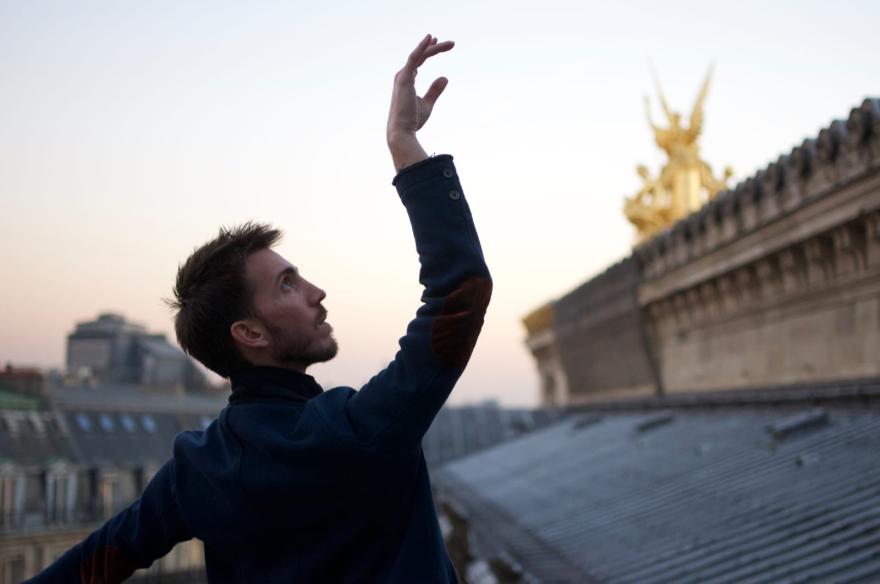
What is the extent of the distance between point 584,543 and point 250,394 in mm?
6511

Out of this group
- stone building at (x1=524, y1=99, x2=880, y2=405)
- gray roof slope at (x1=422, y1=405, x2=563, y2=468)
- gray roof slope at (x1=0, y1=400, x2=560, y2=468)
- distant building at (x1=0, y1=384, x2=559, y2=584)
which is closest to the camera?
stone building at (x1=524, y1=99, x2=880, y2=405)

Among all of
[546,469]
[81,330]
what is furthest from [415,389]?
[81,330]

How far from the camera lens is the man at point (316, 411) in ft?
8.96

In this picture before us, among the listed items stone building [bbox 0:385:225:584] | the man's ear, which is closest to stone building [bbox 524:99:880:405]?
the man's ear

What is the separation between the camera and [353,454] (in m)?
2.76

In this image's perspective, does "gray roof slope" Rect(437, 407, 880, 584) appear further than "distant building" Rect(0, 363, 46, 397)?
No

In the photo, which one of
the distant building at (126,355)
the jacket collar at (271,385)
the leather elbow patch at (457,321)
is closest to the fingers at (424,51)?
the leather elbow patch at (457,321)

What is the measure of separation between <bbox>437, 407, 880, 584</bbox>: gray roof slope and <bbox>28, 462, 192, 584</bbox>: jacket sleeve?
3.30m

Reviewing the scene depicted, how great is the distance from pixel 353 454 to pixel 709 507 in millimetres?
6044

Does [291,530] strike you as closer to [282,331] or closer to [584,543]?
[282,331]

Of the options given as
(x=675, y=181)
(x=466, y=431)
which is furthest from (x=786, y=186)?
(x=466, y=431)

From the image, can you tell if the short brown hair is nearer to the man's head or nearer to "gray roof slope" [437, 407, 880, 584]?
the man's head

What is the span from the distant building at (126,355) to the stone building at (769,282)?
42.0m

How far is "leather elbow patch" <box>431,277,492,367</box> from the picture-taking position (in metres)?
2.70
